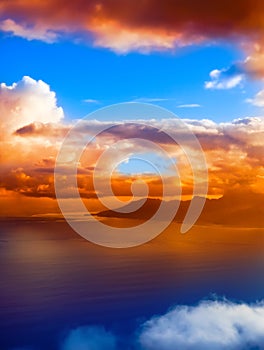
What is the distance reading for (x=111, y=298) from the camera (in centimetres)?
5419

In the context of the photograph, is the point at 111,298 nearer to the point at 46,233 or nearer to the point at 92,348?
the point at 92,348

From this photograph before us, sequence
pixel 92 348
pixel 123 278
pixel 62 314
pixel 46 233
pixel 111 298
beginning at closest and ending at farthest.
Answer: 1. pixel 92 348
2. pixel 62 314
3. pixel 111 298
4. pixel 123 278
5. pixel 46 233

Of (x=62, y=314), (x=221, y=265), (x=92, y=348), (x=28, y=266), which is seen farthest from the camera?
(x=221, y=265)

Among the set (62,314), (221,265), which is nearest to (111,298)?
(62,314)

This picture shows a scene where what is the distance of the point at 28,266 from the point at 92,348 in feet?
81.0

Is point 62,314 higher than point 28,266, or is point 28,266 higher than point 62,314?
point 28,266

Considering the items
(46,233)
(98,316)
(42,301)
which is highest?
(46,233)

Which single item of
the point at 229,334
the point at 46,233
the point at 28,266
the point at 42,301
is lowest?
the point at 229,334

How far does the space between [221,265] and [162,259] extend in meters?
9.62

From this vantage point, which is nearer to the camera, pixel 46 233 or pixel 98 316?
Answer: pixel 98 316

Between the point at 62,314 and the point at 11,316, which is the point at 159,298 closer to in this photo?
the point at 62,314

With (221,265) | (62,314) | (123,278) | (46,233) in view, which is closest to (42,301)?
(62,314)

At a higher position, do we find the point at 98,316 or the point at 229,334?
the point at 98,316

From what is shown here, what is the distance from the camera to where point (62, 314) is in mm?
48562
